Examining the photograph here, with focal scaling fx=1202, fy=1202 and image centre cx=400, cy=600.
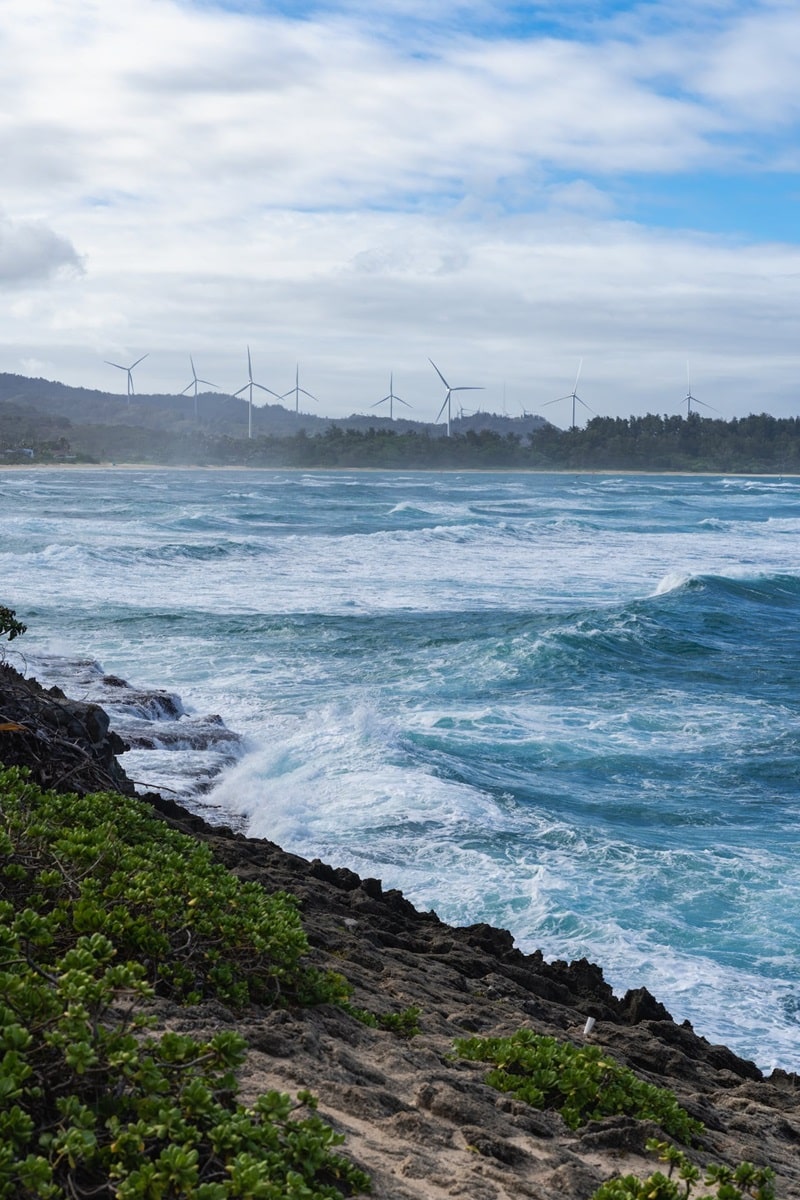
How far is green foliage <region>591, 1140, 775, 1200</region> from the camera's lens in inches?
170

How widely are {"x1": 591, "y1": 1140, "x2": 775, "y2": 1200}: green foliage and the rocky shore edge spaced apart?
0.55 ft

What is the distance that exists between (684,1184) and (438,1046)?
4.69 ft

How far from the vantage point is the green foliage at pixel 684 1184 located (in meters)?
4.33

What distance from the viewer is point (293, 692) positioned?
61.5 feet

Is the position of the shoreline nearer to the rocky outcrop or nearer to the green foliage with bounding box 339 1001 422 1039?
the rocky outcrop

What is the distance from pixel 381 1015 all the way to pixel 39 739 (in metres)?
4.58

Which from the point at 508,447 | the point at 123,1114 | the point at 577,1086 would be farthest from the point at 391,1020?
the point at 508,447

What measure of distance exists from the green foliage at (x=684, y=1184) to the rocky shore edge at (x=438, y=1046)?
0.17 m

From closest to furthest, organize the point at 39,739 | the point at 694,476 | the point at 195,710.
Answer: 1. the point at 39,739
2. the point at 195,710
3. the point at 694,476

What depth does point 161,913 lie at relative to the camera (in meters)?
5.56

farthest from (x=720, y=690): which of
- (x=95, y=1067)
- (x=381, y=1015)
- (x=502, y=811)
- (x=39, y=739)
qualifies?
(x=95, y=1067)

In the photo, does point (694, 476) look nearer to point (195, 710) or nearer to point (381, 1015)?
point (195, 710)

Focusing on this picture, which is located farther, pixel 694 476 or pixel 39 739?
pixel 694 476

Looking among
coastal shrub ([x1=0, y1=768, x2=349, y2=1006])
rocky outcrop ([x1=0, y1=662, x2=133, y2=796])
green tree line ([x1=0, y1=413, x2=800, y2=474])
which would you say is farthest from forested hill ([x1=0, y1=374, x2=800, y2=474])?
coastal shrub ([x1=0, y1=768, x2=349, y2=1006])
